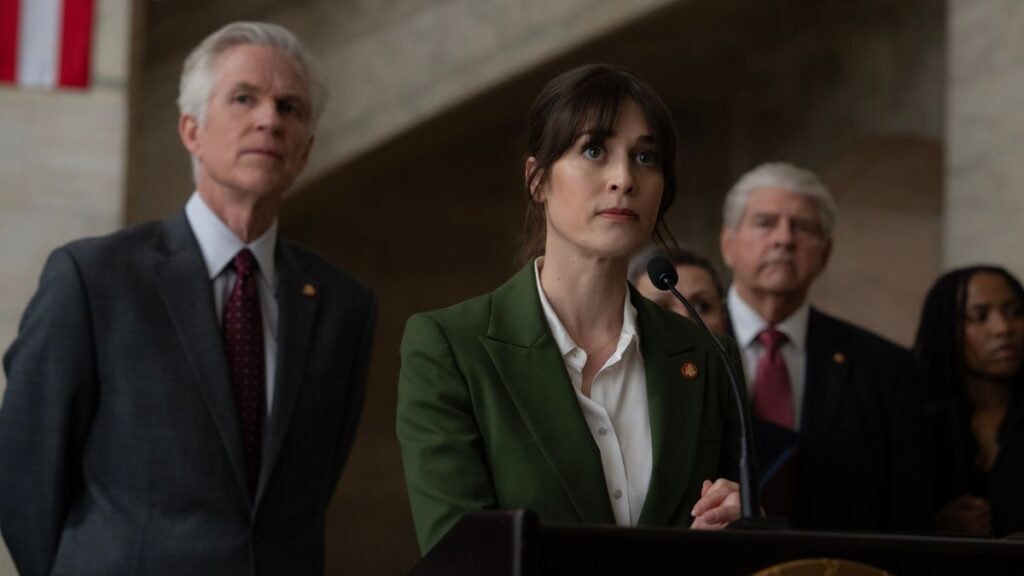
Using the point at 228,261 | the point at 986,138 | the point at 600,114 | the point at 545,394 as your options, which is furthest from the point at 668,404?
the point at 986,138

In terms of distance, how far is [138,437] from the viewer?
11.5ft

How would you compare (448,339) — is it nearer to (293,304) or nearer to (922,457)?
(293,304)

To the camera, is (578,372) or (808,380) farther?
(808,380)

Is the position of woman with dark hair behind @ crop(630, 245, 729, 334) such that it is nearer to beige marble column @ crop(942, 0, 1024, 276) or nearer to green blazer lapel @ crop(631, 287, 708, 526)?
green blazer lapel @ crop(631, 287, 708, 526)

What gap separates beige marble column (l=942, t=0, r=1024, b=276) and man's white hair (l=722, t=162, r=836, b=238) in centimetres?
163

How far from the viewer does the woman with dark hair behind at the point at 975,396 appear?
14.9ft

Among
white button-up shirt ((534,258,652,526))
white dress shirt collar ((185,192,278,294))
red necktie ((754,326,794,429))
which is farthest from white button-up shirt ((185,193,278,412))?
red necktie ((754,326,794,429))

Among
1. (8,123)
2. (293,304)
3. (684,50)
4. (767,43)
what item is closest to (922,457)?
(293,304)

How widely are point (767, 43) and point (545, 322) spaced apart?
7.60m

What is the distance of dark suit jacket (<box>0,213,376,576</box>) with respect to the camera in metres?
3.45

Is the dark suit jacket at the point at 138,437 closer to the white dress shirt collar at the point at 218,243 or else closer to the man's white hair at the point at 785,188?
the white dress shirt collar at the point at 218,243

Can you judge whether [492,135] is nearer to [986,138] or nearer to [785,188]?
[986,138]

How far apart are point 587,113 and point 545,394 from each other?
43 centimetres

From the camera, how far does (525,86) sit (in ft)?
27.5
